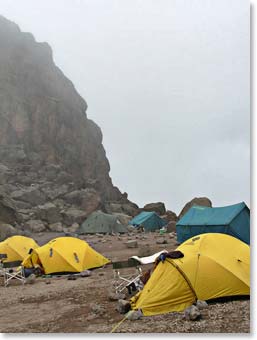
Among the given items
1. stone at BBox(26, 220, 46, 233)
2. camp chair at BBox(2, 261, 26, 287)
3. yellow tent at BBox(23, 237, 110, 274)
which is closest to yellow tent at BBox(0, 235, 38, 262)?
camp chair at BBox(2, 261, 26, 287)

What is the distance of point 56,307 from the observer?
8.66 m

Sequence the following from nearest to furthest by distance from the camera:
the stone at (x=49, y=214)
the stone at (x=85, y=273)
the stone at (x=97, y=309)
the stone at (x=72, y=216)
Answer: the stone at (x=97, y=309) < the stone at (x=85, y=273) < the stone at (x=49, y=214) < the stone at (x=72, y=216)

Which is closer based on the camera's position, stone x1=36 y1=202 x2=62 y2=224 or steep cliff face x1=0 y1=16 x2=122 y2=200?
stone x1=36 y1=202 x2=62 y2=224

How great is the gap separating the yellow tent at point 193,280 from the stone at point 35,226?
25.8 metres

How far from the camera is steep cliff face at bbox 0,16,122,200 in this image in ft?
181

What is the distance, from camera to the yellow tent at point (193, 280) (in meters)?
7.24

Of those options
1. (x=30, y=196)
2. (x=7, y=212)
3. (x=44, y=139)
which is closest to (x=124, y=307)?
(x=7, y=212)

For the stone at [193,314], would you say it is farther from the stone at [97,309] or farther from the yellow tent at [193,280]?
the stone at [97,309]

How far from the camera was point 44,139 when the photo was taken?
58531 millimetres

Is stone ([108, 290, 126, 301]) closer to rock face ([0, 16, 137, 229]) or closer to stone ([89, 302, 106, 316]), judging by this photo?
stone ([89, 302, 106, 316])

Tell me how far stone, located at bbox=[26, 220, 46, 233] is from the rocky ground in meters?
20.5

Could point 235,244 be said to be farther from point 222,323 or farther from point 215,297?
point 222,323

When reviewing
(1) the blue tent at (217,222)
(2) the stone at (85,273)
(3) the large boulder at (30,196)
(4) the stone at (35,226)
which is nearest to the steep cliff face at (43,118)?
(3) the large boulder at (30,196)

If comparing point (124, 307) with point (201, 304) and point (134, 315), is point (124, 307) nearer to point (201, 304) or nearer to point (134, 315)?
point (134, 315)
